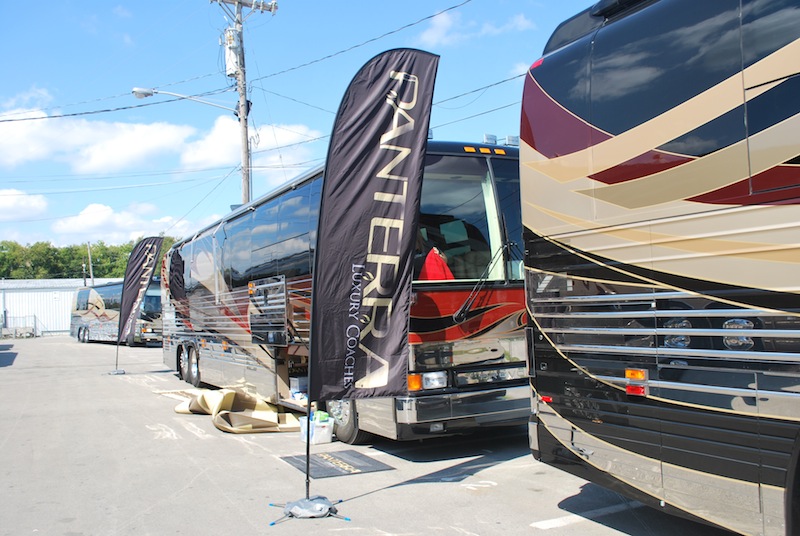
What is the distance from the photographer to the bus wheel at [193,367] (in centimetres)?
1549

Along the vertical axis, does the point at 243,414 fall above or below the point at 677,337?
below

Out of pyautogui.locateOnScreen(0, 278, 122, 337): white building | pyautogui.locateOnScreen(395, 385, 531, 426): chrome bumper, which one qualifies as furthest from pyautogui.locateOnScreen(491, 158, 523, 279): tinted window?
pyautogui.locateOnScreen(0, 278, 122, 337): white building

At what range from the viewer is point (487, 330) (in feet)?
23.8

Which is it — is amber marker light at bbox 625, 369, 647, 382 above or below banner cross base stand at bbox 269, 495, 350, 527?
above

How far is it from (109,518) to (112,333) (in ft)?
122

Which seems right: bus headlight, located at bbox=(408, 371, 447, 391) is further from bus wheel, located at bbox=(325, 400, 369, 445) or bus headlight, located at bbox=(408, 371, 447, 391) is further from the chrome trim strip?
the chrome trim strip

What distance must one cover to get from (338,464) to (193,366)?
31.3 feet

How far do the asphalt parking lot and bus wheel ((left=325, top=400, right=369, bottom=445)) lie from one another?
0.17 metres

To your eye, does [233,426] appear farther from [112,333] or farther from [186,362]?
[112,333]

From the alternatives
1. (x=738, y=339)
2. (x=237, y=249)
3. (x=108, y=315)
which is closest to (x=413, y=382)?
(x=738, y=339)

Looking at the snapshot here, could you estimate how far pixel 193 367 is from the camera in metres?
15.8

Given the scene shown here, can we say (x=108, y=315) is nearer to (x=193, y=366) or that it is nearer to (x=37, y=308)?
(x=193, y=366)

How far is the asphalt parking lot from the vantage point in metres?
5.24

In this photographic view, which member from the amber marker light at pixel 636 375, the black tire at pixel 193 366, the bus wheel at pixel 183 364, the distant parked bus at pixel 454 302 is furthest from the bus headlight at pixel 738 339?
the bus wheel at pixel 183 364
